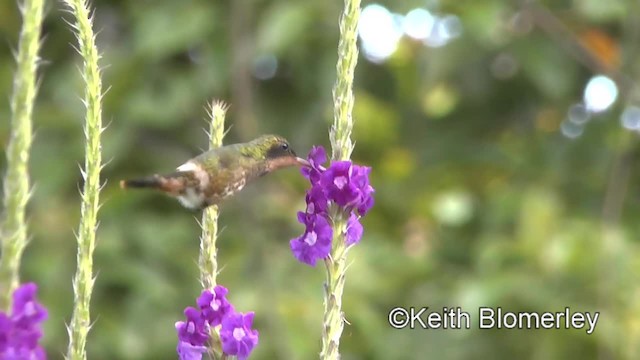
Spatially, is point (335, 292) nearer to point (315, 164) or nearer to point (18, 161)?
point (315, 164)

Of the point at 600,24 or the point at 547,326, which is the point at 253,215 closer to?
the point at 547,326

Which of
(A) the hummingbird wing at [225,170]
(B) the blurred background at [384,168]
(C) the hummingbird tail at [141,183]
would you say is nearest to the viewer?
(C) the hummingbird tail at [141,183]

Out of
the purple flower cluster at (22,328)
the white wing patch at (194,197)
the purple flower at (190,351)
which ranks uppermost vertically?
the white wing patch at (194,197)

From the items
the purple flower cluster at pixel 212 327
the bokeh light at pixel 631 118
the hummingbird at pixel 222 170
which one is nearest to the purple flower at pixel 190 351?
the purple flower cluster at pixel 212 327

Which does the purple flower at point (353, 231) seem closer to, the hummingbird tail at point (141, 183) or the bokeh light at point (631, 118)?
the hummingbird tail at point (141, 183)

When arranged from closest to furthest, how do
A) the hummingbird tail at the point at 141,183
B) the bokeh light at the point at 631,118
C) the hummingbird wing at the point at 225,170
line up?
the hummingbird tail at the point at 141,183 → the hummingbird wing at the point at 225,170 → the bokeh light at the point at 631,118

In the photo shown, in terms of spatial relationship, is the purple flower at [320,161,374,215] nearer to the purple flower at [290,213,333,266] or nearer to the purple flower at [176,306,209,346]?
the purple flower at [290,213,333,266]

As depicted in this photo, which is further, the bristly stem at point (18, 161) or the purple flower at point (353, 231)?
the purple flower at point (353, 231)

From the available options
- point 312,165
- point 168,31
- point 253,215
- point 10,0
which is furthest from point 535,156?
point 312,165
